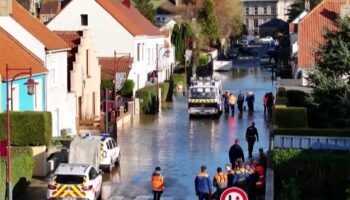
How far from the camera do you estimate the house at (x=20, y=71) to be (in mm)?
35534

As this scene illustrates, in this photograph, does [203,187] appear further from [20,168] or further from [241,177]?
[20,168]

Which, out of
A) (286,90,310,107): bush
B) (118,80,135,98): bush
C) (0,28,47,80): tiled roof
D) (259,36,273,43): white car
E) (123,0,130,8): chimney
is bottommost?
(286,90,310,107): bush

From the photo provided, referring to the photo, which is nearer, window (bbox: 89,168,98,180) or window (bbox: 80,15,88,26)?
window (bbox: 89,168,98,180)

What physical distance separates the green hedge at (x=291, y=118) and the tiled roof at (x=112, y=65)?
27531 millimetres

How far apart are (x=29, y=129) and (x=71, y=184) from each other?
7275 millimetres

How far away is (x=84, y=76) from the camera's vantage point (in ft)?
158

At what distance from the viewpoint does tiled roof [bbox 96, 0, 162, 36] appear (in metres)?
64.4

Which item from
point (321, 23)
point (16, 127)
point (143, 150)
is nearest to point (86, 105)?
point (143, 150)

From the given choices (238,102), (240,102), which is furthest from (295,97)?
(238,102)

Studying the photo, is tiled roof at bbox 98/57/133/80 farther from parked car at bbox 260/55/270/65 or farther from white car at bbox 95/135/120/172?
parked car at bbox 260/55/270/65

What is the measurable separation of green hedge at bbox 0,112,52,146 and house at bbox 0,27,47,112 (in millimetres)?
1658

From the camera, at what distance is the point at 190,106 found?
2112 inches

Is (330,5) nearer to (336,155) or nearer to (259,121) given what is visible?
(259,121)

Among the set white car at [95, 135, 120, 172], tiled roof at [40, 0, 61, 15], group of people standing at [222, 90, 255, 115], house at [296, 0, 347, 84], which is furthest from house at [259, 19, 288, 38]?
white car at [95, 135, 120, 172]
